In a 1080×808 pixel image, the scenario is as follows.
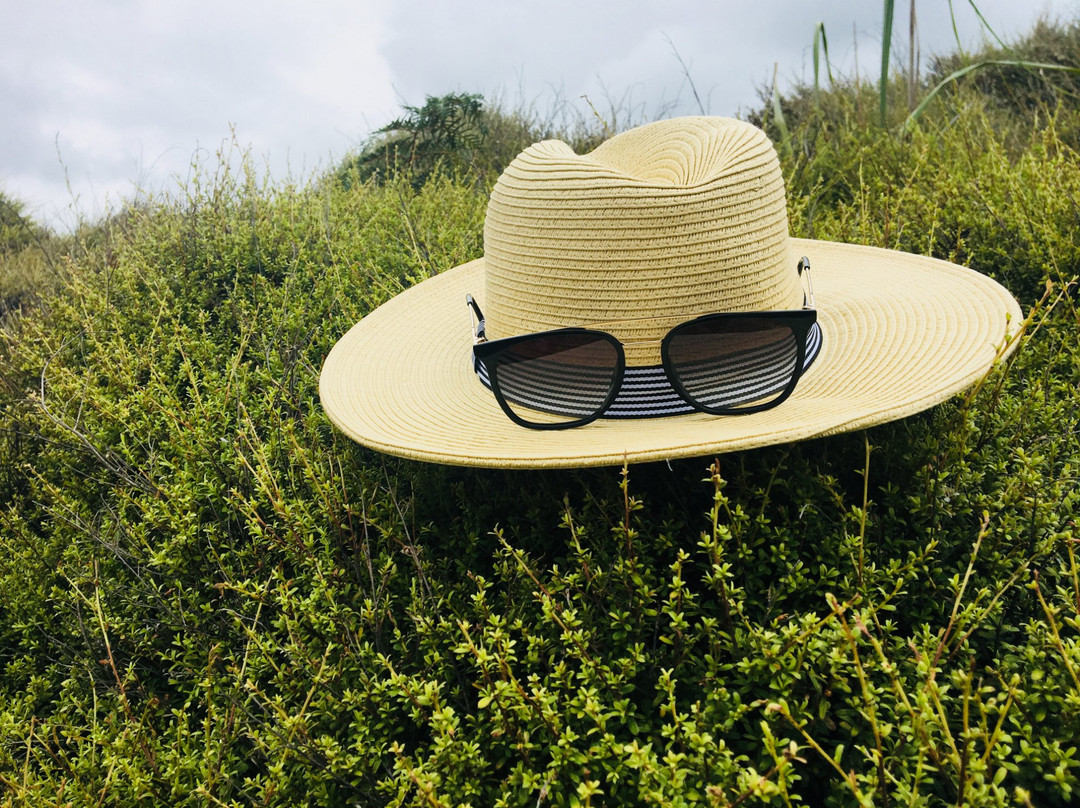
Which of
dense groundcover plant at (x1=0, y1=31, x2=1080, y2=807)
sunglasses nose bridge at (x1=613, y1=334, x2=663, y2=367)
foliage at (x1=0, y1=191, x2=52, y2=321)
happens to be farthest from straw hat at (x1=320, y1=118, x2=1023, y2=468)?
foliage at (x1=0, y1=191, x2=52, y2=321)

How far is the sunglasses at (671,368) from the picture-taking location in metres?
1.95

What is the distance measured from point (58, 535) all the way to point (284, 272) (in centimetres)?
190

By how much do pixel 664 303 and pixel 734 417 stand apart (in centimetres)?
34

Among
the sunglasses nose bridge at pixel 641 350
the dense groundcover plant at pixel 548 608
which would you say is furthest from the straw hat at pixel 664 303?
the dense groundcover plant at pixel 548 608

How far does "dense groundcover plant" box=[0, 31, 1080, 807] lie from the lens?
150cm

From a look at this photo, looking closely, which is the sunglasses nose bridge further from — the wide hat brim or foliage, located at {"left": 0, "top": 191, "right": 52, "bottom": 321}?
foliage, located at {"left": 0, "top": 191, "right": 52, "bottom": 321}

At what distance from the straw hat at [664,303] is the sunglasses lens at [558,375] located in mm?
65

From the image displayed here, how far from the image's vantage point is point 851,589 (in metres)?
1.74

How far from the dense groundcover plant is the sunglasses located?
0.20 meters

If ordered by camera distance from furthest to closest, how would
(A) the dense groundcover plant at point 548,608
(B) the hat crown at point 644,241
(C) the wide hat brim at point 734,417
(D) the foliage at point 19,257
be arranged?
(D) the foliage at point 19,257 < (B) the hat crown at point 644,241 < (C) the wide hat brim at point 734,417 < (A) the dense groundcover plant at point 548,608

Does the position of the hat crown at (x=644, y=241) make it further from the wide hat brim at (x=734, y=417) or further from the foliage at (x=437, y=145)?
the foliage at (x=437, y=145)

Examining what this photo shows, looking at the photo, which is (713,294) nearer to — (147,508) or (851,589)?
(851,589)

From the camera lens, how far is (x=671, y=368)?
1950 mm

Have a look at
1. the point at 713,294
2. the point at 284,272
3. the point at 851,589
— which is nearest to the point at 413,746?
the point at 851,589
